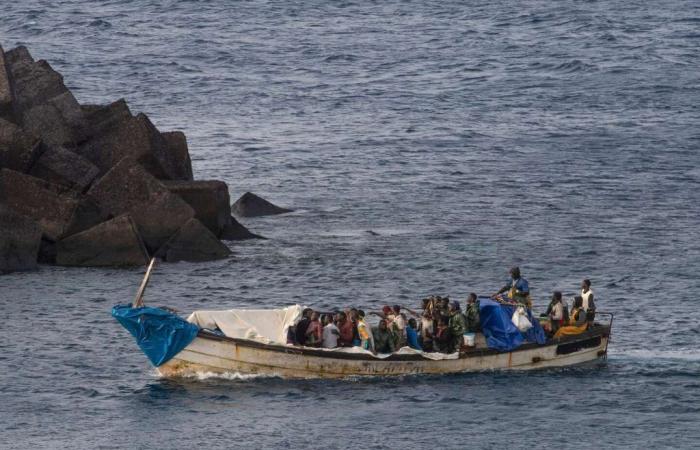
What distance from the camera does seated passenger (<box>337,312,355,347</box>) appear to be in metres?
45.5

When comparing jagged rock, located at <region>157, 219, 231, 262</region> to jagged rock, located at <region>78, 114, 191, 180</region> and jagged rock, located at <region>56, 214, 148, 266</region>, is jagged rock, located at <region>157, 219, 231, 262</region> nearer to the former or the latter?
jagged rock, located at <region>56, 214, 148, 266</region>

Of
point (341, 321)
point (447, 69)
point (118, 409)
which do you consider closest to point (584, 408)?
point (341, 321)

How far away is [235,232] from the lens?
63375mm

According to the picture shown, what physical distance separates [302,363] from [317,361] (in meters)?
0.43

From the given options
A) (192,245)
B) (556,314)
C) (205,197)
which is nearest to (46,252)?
(192,245)

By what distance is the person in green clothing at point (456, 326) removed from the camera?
1806 inches

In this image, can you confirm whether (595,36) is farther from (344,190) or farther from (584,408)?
(584,408)

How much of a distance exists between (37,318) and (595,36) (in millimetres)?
70336

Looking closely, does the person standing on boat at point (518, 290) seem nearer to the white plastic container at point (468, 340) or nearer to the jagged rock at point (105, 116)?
the white plastic container at point (468, 340)

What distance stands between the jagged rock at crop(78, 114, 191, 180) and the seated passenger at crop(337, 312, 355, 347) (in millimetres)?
18258

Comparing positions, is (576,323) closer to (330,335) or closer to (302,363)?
(330,335)

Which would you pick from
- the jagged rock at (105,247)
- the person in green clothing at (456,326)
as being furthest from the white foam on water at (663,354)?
the jagged rock at (105,247)

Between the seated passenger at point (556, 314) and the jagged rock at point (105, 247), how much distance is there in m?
16.9

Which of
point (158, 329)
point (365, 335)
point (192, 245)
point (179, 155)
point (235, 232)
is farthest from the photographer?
point (179, 155)
